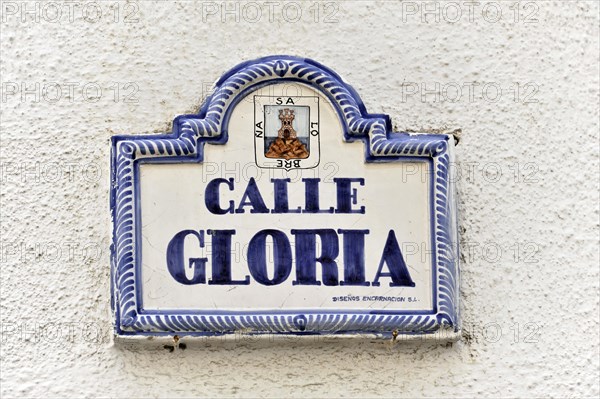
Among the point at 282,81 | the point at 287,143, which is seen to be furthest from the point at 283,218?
the point at 282,81

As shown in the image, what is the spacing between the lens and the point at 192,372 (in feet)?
5.06

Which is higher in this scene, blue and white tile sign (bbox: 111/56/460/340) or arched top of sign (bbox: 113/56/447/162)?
arched top of sign (bbox: 113/56/447/162)

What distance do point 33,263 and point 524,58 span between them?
1015 millimetres

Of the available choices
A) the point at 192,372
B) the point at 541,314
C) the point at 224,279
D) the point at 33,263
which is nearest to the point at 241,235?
the point at 224,279

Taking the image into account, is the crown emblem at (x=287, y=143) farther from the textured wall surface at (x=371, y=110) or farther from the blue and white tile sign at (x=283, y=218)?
the textured wall surface at (x=371, y=110)

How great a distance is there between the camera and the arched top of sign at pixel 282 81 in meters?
1.55

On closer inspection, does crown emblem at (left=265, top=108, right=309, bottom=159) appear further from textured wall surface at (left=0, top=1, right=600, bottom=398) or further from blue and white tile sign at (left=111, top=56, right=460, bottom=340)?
textured wall surface at (left=0, top=1, right=600, bottom=398)

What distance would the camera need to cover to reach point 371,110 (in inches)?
63.3

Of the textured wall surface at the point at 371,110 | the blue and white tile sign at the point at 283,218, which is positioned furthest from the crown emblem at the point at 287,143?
the textured wall surface at the point at 371,110

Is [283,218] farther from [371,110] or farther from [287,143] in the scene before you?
[371,110]

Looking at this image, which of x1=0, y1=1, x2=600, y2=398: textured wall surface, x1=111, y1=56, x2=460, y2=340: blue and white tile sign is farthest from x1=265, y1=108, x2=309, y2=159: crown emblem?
x1=0, y1=1, x2=600, y2=398: textured wall surface

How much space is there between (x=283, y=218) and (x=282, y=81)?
254mm

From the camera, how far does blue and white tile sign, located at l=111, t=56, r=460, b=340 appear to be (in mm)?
1517

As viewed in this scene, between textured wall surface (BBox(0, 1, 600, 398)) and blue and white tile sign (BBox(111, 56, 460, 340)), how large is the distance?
0.06 metres
